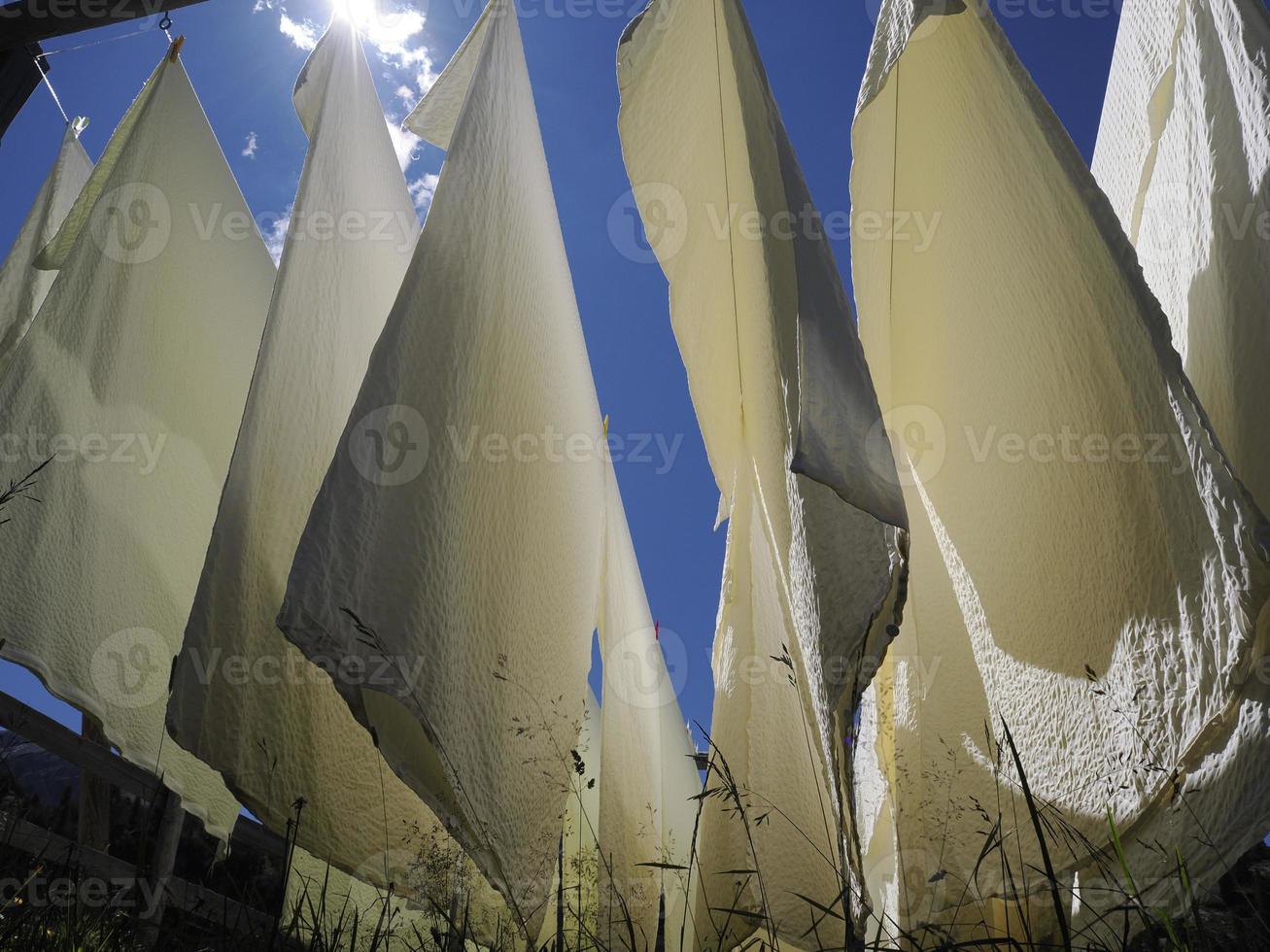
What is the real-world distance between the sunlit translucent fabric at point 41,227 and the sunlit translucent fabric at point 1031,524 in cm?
203

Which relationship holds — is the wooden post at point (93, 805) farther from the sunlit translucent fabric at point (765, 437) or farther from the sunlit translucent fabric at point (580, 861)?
the sunlit translucent fabric at point (765, 437)

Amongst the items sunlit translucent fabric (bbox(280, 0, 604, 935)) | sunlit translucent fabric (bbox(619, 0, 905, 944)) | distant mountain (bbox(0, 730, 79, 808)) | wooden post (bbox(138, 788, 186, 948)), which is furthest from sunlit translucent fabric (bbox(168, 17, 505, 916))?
distant mountain (bbox(0, 730, 79, 808))

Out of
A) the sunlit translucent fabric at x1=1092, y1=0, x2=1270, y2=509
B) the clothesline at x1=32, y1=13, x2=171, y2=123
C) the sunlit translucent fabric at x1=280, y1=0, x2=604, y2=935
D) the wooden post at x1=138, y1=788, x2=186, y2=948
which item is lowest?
the wooden post at x1=138, y1=788, x2=186, y2=948

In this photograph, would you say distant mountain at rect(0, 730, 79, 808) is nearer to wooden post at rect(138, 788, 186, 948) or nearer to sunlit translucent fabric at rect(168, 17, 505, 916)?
wooden post at rect(138, 788, 186, 948)

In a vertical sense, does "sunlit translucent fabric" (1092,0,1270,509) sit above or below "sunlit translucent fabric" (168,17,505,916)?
above

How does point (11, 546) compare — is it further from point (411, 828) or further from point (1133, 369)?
point (1133, 369)

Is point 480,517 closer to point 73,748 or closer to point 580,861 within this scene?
point 580,861

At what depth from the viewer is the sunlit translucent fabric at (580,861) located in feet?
4.68

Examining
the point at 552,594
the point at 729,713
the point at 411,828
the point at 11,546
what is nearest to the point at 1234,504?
the point at 729,713

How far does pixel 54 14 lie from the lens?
217 centimetres

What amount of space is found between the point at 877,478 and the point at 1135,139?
1.06 meters

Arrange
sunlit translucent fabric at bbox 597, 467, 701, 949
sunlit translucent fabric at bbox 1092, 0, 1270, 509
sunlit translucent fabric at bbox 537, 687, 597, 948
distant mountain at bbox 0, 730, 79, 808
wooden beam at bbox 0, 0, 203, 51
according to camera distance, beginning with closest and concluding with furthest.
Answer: sunlit translucent fabric at bbox 1092, 0, 1270, 509
sunlit translucent fabric at bbox 537, 687, 597, 948
sunlit translucent fabric at bbox 597, 467, 701, 949
wooden beam at bbox 0, 0, 203, 51
distant mountain at bbox 0, 730, 79, 808

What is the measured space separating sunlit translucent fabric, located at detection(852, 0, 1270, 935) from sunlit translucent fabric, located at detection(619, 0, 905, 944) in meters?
0.20

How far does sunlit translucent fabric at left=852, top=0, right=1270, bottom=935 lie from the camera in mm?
1085
